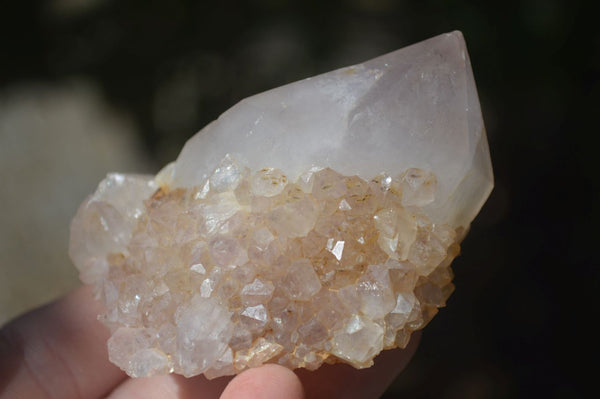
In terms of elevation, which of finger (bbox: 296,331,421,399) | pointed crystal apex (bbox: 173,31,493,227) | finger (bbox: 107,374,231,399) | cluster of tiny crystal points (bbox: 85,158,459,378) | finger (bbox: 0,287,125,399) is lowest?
finger (bbox: 296,331,421,399)

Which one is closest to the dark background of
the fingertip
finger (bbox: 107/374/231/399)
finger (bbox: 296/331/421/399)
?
finger (bbox: 296/331/421/399)

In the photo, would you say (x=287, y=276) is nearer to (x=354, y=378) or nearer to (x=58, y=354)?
(x=354, y=378)

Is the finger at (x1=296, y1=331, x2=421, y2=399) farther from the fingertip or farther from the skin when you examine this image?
the fingertip

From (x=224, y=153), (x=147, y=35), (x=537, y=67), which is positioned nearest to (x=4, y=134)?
(x=147, y=35)

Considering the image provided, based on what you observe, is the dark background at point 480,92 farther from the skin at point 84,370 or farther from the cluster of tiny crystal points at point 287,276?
the cluster of tiny crystal points at point 287,276

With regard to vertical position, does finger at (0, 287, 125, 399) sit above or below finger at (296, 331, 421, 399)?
above
